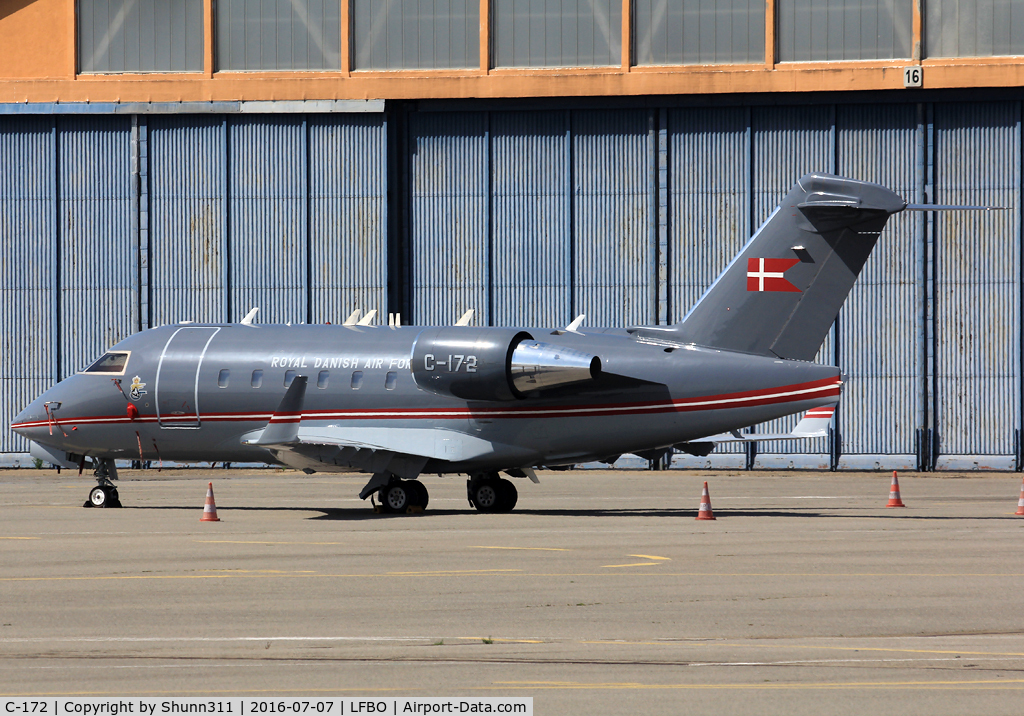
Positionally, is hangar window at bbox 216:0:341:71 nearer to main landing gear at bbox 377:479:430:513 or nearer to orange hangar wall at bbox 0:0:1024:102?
orange hangar wall at bbox 0:0:1024:102

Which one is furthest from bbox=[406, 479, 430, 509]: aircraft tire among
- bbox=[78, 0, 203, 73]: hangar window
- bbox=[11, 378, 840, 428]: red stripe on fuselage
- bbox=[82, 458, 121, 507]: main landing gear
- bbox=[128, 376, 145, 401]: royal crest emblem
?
bbox=[78, 0, 203, 73]: hangar window

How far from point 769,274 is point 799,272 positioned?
23.3 inches

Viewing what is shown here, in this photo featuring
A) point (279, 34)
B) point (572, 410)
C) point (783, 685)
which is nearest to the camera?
point (783, 685)

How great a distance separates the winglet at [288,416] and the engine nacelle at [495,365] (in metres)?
2.60

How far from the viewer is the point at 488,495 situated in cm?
2730

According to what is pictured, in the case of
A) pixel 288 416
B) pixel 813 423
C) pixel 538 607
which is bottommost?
pixel 538 607

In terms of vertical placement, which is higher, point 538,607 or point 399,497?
point 538,607

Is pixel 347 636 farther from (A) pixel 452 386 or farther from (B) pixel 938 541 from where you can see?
(A) pixel 452 386

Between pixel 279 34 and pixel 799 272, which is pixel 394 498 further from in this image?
pixel 279 34

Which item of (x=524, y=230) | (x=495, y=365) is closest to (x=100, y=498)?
(x=495, y=365)

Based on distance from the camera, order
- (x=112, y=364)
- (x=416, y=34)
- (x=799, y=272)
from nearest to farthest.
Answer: (x=799, y=272) < (x=112, y=364) < (x=416, y=34)

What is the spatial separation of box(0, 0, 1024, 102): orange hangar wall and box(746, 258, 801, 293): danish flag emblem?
18.9 meters

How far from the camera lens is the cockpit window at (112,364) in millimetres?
28562

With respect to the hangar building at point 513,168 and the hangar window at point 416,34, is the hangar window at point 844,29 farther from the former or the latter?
the hangar window at point 416,34
